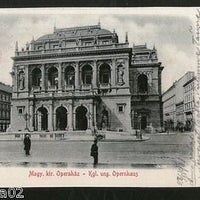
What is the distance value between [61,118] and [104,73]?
2.80ft

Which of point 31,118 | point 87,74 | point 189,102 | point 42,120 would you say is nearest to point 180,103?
point 189,102

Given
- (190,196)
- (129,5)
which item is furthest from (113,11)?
(190,196)

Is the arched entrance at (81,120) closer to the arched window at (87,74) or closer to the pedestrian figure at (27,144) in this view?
the arched window at (87,74)

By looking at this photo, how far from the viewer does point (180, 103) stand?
5.01 metres

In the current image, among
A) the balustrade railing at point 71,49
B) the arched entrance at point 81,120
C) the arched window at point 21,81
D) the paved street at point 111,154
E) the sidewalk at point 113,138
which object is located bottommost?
the paved street at point 111,154

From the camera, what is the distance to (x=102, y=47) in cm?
557

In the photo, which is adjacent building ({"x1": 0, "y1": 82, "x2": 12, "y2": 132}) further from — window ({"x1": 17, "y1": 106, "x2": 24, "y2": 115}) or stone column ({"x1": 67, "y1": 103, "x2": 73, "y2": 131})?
stone column ({"x1": 67, "y1": 103, "x2": 73, "y2": 131})

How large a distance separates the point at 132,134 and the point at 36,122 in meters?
1.18

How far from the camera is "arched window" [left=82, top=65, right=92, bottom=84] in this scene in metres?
5.45

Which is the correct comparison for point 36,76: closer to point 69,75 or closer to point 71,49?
point 69,75

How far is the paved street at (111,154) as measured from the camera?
4.81 metres

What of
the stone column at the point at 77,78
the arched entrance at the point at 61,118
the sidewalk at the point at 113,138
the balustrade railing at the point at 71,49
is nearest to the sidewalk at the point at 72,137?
the sidewalk at the point at 113,138

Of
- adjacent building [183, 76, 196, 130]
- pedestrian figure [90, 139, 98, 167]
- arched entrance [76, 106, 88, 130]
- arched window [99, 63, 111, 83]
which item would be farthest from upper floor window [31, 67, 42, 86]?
adjacent building [183, 76, 196, 130]

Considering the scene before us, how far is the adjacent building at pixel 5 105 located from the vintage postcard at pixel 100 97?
0.04 ft
